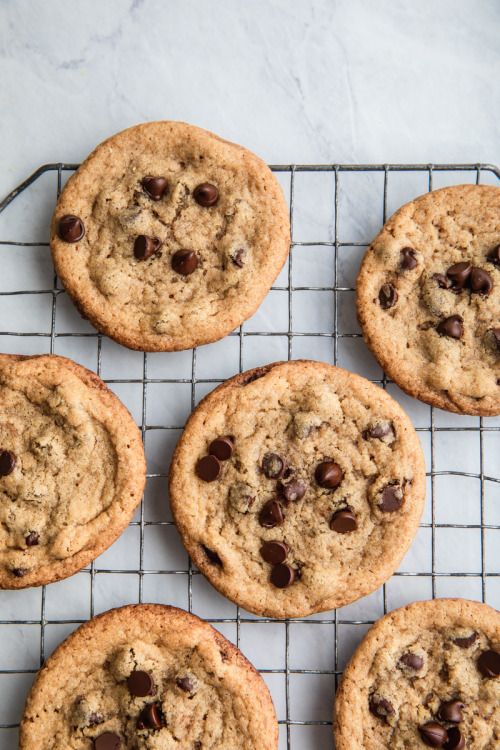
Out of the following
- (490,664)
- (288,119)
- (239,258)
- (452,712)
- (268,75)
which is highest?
(268,75)

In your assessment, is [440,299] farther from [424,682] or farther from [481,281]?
[424,682]

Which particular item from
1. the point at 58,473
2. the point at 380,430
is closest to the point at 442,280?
the point at 380,430

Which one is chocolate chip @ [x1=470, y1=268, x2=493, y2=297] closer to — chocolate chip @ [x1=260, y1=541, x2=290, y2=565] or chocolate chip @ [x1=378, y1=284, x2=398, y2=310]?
chocolate chip @ [x1=378, y1=284, x2=398, y2=310]

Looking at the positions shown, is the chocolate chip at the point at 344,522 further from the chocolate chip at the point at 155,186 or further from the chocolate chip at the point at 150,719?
the chocolate chip at the point at 155,186

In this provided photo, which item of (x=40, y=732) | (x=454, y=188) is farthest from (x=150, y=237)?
(x=40, y=732)

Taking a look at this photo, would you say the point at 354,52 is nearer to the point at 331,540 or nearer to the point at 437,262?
the point at 437,262

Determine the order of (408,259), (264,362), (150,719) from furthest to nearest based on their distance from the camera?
(264,362)
(408,259)
(150,719)
